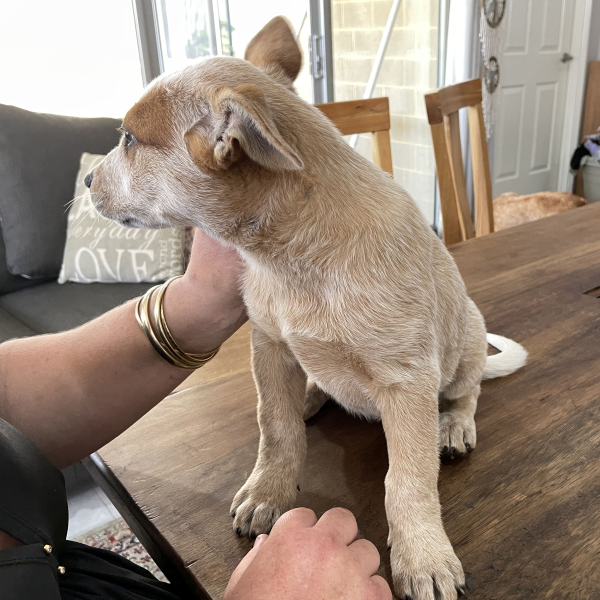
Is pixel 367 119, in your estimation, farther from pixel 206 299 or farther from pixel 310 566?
pixel 310 566

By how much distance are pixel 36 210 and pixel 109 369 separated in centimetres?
175

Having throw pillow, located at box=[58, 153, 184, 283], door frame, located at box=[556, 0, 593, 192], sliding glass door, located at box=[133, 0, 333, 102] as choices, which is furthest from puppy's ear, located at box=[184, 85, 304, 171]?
door frame, located at box=[556, 0, 593, 192]

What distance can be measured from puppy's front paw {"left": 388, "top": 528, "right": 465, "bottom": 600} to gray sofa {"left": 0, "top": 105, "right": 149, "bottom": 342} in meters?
1.75

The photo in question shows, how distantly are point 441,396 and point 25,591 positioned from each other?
664 mm

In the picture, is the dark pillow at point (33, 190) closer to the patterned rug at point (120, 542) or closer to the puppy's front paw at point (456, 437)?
the patterned rug at point (120, 542)

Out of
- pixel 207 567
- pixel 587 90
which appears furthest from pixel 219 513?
pixel 587 90

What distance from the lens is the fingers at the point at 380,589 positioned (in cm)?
56

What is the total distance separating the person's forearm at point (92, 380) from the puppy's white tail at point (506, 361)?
1.54ft

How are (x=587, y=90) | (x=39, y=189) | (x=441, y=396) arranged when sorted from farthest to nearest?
(x=587, y=90)
(x=39, y=189)
(x=441, y=396)

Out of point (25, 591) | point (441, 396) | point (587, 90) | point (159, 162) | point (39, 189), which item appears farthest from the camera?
point (587, 90)

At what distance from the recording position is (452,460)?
2.60ft

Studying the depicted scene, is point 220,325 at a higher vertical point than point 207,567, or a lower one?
higher

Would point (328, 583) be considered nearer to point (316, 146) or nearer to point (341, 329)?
point (341, 329)

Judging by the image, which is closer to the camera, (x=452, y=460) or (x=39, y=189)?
(x=452, y=460)
